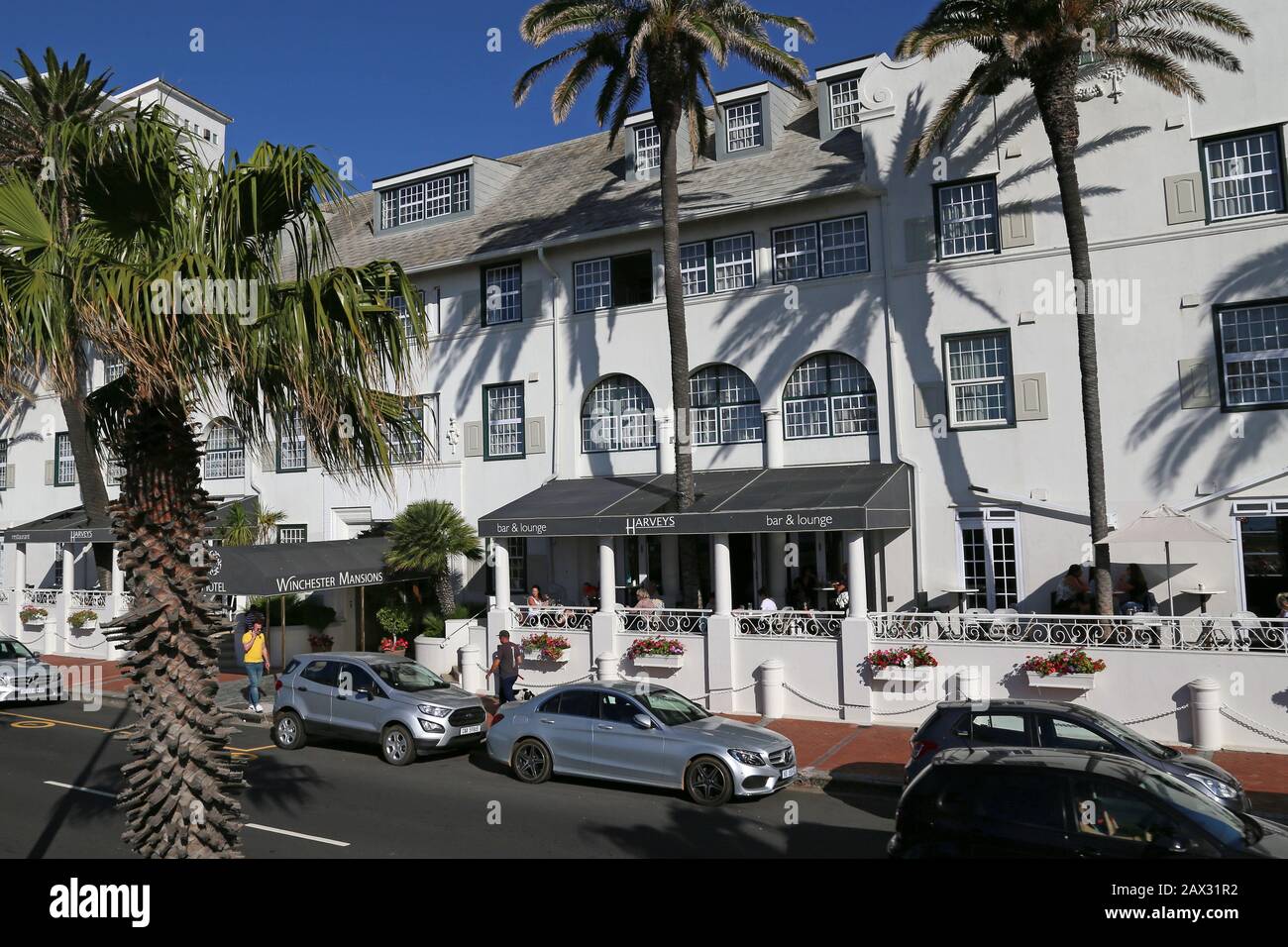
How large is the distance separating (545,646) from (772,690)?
5025 millimetres

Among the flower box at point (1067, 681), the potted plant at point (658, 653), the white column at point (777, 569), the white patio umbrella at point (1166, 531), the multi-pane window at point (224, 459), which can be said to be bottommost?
the flower box at point (1067, 681)

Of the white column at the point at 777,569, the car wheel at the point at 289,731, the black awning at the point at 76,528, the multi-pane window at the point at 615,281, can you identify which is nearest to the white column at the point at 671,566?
the white column at the point at 777,569

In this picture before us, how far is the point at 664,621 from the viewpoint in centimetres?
1980

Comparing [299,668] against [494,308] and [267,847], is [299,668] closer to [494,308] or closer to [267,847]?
[267,847]

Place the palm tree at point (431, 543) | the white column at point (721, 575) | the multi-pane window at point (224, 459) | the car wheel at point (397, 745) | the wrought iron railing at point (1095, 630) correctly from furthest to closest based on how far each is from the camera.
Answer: the multi-pane window at point (224, 459)
the palm tree at point (431, 543)
the white column at point (721, 575)
the car wheel at point (397, 745)
the wrought iron railing at point (1095, 630)

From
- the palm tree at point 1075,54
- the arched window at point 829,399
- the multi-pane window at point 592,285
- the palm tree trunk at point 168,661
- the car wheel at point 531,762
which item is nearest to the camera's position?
the palm tree trunk at point 168,661

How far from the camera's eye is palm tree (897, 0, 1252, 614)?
15797mm

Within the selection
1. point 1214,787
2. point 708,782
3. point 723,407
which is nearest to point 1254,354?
point 1214,787

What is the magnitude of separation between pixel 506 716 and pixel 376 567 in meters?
10.3

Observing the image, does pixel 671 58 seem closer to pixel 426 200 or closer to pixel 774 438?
pixel 774 438

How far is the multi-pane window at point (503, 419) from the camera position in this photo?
25.0 m

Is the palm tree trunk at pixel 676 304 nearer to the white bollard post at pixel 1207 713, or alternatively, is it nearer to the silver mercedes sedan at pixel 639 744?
the silver mercedes sedan at pixel 639 744

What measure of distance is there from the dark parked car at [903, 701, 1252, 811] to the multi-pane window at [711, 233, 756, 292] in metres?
12.5

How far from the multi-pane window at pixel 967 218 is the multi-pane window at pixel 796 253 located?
2654 mm
